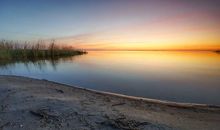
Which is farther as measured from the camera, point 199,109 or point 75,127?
point 199,109

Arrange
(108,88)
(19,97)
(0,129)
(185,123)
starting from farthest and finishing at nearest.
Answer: (108,88) → (19,97) → (185,123) → (0,129)

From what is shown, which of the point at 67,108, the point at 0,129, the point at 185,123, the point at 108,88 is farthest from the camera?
the point at 108,88

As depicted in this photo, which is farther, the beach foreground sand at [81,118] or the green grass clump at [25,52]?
the green grass clump at [25,52]

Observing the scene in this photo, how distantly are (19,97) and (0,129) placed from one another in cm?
191

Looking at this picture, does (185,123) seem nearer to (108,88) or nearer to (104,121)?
(104,121)

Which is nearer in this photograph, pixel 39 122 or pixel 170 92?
pixel 39 122

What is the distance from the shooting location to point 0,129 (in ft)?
11.4

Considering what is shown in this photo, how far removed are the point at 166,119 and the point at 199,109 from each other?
5.59 feet

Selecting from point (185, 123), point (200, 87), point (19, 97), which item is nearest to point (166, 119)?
point (185, 123)

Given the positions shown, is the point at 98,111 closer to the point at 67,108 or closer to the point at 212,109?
the point at 67,108

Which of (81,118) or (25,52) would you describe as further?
(25,52)

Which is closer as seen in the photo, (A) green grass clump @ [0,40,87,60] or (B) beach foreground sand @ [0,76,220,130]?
(B) beach foreground sand @ [0,76,220,130]

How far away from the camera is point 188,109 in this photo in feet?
17.8

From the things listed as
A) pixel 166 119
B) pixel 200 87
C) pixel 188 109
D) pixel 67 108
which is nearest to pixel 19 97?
pixel 67 108
